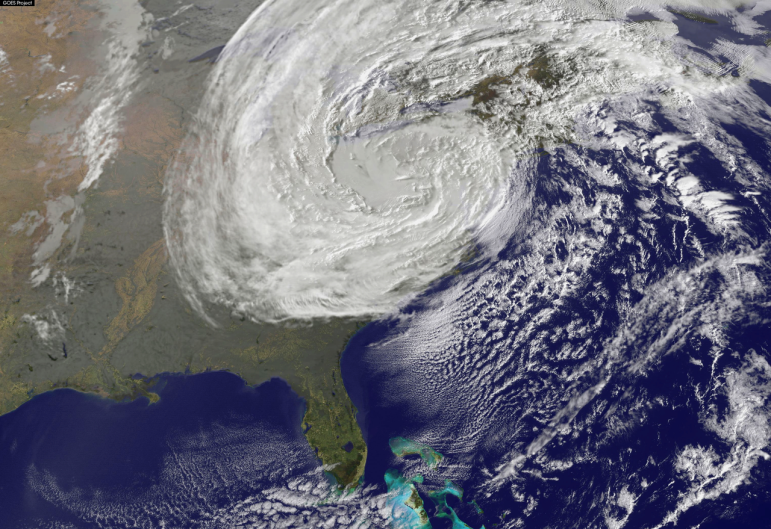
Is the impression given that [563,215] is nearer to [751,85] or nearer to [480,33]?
[480,33]

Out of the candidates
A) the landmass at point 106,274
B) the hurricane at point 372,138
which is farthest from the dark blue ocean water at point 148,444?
the hurricane at point 372,138

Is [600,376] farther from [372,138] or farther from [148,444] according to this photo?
[148,444]

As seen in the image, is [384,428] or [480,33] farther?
[480,33]

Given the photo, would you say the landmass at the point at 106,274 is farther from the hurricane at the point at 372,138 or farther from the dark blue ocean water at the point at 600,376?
the dark blue ocean water at the point at 600,376

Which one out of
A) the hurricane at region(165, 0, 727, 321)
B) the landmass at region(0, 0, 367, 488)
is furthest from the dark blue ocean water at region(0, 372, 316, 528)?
the hurricane at region(165, 0, 727, 321)

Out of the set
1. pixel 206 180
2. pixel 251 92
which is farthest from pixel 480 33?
pixel 206 180

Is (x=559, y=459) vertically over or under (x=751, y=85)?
under

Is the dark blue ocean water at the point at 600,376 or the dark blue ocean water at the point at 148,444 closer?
the dark blue ocean water at the point at 600,376
